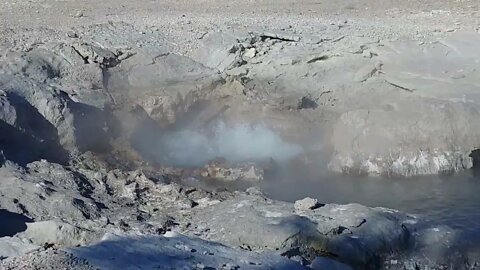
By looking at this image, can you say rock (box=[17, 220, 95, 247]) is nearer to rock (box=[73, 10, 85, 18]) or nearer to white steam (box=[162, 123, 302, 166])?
white steam (box=[162, 123, 302, 166])

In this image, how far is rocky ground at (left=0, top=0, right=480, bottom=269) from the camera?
22.0ft

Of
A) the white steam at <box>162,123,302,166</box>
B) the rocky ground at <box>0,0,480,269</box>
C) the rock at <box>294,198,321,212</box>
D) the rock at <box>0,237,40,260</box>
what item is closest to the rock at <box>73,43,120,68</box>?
the rocky ground at <box>0,0,480,269</box>

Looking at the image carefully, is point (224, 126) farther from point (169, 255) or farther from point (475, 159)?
point (169, 255)

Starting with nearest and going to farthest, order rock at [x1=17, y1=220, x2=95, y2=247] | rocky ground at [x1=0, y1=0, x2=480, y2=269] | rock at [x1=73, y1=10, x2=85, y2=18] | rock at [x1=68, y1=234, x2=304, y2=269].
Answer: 1. rock at [x1=68, y1=234, x2=304, y2=269]
2. rock at [x1=17, y1=220, x2=95, y2=247]
3. rocky ground at [x1=0, y1=0, x2=480, y2=269]
4. rock at [x1=73, y1=10, x2=85, y2=18]

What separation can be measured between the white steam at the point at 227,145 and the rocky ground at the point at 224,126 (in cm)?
2

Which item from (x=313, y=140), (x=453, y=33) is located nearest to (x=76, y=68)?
(x=313, y=140)

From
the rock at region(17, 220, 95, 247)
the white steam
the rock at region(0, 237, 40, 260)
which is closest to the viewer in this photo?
the rock at region(0, 237, 40, 260)

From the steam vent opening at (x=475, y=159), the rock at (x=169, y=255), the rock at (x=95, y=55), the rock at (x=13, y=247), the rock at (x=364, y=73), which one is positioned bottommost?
the rock at (x=13, y=247)

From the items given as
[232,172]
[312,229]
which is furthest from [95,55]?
[312,229]

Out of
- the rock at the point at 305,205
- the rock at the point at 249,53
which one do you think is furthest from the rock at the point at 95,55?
the rock at the point at 305,205

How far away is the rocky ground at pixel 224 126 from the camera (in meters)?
6.69

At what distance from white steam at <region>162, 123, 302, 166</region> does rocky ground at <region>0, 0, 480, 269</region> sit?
0.02 m

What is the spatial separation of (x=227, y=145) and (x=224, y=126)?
0.33 meters

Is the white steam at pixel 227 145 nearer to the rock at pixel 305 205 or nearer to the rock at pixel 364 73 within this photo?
the rock at pixel 364 73
